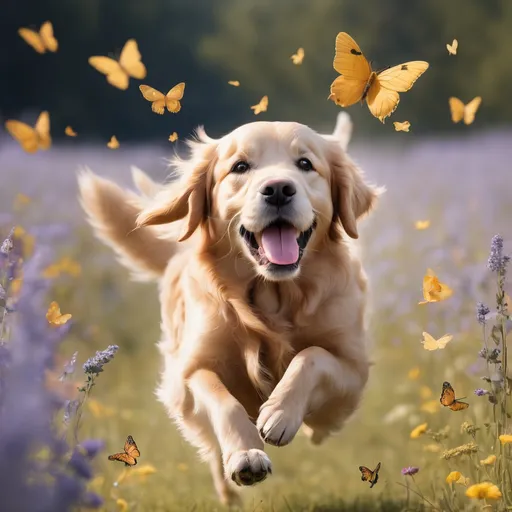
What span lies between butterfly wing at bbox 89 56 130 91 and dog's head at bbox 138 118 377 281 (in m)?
0.52

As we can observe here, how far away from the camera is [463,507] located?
236 cm

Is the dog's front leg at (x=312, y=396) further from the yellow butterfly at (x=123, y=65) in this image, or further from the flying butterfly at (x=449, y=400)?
the yellow butterfly at (x=123, y=65)

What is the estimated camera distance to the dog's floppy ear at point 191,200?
280 centimetres

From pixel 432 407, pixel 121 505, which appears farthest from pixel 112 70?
pixel 432 407

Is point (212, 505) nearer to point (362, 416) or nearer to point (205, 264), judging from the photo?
point (205, 264)

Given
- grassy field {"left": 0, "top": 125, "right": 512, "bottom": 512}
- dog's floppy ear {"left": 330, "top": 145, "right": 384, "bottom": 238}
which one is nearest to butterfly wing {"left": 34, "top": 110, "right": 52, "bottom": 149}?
grassy field {"left": 0, "top": 125, "right": 512, "bottom": 512}

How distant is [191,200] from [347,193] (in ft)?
1.92

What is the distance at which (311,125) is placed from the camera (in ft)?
12.0

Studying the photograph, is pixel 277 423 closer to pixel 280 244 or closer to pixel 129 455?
pixel 129 455

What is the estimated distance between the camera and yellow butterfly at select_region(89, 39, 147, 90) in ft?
7.26

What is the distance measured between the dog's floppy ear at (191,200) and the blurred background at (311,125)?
2.45 ft

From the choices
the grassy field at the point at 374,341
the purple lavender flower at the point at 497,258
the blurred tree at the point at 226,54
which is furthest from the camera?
the blurred tree at the point at 226,54

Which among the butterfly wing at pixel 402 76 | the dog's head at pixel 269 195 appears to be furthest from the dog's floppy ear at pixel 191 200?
the butterfly wing at pixel 402 76

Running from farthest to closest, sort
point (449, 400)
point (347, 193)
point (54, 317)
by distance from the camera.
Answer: point (347, 193), point (449, 400), point (54, 317)
